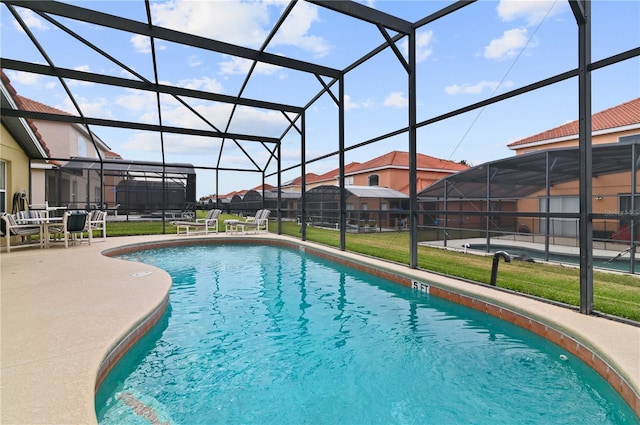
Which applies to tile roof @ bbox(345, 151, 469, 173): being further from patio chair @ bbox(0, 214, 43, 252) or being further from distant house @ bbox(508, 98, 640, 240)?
patio chair @ bbox(0, 214, 43, 252)

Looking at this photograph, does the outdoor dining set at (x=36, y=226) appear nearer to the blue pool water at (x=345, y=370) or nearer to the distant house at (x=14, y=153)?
the distant house at (x=14, y=153)

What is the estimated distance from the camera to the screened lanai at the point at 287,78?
3150 millimetres

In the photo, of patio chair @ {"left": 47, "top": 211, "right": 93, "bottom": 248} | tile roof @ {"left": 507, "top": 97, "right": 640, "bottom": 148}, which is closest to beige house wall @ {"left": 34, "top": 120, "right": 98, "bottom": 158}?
patio chair @ {"left": 47, "top": 211, "right": 93, "bottom": 248}

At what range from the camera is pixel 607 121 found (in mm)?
10422

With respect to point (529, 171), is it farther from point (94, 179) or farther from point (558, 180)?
point (94, 179)

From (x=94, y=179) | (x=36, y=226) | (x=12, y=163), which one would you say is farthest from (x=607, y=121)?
(x=94, y=179)

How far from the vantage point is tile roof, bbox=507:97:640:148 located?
32.0 ft

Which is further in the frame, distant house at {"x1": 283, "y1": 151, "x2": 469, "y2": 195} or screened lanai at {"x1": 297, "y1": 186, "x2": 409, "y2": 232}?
distant house at {"x1": 283, "y1": 151, "x2": 469, "y2": 195}

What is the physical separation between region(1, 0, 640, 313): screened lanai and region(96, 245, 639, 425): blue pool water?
1.14 meters

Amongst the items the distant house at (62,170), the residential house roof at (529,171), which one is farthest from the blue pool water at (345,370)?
the distant house at (62,170)

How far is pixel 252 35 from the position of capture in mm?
5914

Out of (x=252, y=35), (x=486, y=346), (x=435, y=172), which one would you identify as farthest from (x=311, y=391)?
(x=435, y=172)

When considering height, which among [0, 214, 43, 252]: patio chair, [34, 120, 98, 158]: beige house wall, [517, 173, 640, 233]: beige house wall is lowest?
[0, 214, 43, 252]: patio chair

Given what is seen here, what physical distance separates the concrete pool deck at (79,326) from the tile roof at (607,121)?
27.9ft
